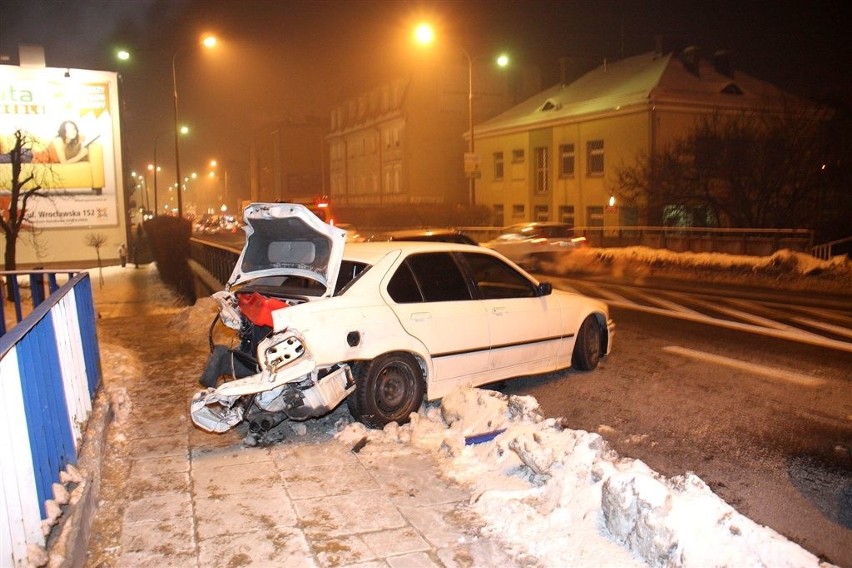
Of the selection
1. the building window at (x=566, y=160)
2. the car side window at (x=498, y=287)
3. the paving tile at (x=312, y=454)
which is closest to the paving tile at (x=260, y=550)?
the paving tile at (x=312, y=454)

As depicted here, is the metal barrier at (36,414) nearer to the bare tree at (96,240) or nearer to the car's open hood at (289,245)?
the car's open hood at (289,245)

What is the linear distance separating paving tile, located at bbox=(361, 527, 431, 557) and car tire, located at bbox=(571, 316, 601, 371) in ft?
14.3

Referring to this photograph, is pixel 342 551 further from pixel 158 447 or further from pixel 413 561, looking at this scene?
pixel 158 447

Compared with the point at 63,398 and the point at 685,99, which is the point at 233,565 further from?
the point at 685,99

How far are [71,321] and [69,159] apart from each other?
26.9m

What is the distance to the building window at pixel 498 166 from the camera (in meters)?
43.0

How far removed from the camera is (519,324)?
739 centimetres

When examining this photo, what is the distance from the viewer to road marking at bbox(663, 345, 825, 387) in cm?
781

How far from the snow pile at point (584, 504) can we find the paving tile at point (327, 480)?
0.50m

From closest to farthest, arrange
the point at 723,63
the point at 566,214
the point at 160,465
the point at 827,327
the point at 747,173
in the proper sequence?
1. the point at 160,465
2. the point at 827,327
3. the point at 747,173
4. the point at 723,63
5. the point at 566,214

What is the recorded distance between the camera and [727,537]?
3764mm

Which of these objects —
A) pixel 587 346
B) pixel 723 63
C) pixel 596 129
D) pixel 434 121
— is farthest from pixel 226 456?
pixel 434 121

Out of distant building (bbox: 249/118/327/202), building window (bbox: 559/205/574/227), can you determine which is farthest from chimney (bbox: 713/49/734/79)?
distant building (bbox: 249/118/327/202)

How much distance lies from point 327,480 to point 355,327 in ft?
4.28
